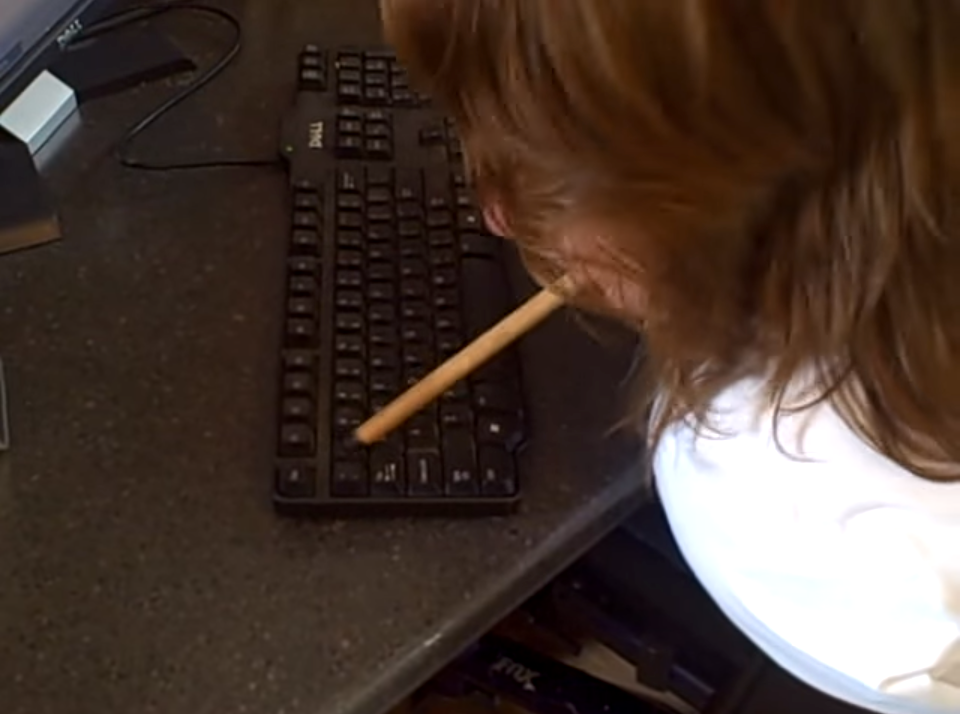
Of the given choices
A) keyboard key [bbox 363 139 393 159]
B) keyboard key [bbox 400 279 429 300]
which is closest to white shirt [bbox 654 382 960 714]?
keyboard key [bbox 400 279 429 300]

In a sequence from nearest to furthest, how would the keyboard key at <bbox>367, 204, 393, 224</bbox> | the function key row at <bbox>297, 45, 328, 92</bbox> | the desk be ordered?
1. the desk
2. the keyboard key at <bbox>367, 204, 393, 224</bbox>
3. the function key row at <bbox>297, 45, 328, 92</bbox>

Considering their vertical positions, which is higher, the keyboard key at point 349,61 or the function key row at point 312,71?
the function key row at point 312,71

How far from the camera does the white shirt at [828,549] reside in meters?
0.73

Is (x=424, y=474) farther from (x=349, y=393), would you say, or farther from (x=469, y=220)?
(x=469, y=220)

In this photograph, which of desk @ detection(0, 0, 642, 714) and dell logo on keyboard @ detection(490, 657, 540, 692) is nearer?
desk @ detection(0, 0, 642, 714)

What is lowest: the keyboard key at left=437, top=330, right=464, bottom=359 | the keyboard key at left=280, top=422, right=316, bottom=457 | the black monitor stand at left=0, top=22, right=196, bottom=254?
the keyboard key at left=437, top=330, right=464, bottom=359

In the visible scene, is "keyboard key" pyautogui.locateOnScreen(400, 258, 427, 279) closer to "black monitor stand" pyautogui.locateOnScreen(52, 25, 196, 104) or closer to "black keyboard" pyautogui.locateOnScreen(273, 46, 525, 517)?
"black keyboard" pyautogui.locateOnScreen(273, 46, 525, 517)

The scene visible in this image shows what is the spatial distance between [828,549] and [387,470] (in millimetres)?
215

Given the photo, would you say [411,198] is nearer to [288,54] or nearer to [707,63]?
[288,54]

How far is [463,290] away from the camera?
884 millimetres

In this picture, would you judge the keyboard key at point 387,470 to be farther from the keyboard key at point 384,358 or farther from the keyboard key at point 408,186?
the keyboard key at point 408,186

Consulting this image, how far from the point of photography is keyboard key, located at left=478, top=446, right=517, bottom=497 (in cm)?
78

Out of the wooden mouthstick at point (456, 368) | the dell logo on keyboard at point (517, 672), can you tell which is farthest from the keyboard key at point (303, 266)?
the dell logo on keyboard at point (517, 672)

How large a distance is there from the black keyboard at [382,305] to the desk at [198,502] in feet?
0.06
